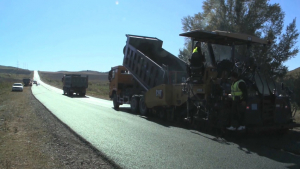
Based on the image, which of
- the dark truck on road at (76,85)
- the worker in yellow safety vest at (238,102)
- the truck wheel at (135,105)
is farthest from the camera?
the dark truck on road at (76,85)

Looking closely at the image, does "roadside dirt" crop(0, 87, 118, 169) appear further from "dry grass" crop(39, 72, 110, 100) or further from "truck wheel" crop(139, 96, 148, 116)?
"dry grass" crop(39, 72, 110, 100)

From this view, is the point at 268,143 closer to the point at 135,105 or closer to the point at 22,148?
the point at 22,148

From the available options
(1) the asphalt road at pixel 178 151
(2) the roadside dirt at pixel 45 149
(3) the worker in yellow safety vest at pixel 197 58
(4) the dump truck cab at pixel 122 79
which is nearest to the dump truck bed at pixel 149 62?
(4) the dump truck cab at pixel 122 79

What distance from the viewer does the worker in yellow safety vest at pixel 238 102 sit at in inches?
296

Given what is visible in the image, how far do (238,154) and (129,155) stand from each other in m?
2.33

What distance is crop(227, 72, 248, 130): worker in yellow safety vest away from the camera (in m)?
7.52

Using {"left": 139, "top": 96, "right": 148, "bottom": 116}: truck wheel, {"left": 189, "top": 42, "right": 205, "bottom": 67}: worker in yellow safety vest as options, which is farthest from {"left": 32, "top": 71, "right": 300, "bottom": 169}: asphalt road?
{"left": 139, "top": 96, "right": 148, "bottom": 116}: truck wheel

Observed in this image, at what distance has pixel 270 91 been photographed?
325 inches

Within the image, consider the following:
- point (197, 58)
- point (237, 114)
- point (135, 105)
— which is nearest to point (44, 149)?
point (237, 114)

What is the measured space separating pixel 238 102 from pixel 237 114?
34 centimetres

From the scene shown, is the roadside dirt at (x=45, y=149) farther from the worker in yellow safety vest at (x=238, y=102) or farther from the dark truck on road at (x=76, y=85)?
Result: the dark truck on road at (x=76, y=85)

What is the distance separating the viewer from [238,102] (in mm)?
7637

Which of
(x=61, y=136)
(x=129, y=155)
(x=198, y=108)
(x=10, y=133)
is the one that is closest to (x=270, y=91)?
(x=198, y=108)

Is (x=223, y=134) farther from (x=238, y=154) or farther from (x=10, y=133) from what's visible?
(x=10, y=133)
